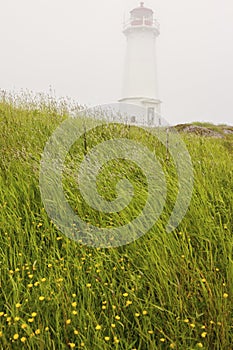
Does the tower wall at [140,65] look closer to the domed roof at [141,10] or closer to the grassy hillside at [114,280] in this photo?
the domed roof at [141,10]

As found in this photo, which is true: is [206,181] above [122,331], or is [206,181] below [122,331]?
above

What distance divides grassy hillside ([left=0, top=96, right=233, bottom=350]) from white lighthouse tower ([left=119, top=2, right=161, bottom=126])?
24.3 m

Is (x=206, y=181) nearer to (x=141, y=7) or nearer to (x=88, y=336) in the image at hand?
(x=88, y=336)

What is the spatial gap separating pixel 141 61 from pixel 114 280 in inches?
1113

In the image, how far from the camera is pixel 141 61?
91.8 feet

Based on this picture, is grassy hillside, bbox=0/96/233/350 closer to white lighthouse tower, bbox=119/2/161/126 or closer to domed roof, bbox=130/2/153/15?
white lighthouse tower, bbox=119/2/161/126

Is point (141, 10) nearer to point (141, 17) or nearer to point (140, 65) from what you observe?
point (141, 17)

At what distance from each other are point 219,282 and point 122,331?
63 centimetres

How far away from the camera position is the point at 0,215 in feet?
7.76

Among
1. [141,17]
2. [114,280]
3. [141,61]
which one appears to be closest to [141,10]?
[141,17]

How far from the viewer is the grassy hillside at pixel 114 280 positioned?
156cm

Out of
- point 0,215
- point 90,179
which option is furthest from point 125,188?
point 0,215

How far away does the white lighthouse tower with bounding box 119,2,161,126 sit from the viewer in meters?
26.9

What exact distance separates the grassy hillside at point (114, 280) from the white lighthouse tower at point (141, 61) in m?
24.3
